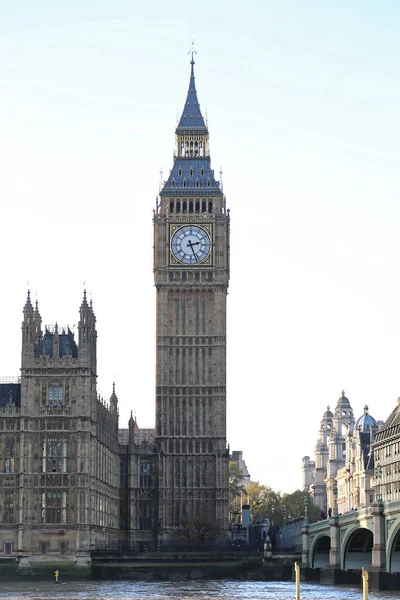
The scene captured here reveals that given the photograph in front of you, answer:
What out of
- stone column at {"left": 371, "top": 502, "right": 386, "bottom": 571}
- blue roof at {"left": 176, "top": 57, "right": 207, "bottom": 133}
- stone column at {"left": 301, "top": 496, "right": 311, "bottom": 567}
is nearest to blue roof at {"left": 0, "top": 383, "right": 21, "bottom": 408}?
stone column at {"left": 301, "top": 496, "right": 311, "bottom": 567}

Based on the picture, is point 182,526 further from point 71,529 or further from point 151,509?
point 71,529

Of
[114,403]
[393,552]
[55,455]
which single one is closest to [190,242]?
[114,403]

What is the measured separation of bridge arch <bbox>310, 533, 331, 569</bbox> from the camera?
15062cm

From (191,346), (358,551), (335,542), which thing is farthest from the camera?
(191,346)

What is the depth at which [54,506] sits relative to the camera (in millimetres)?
140375

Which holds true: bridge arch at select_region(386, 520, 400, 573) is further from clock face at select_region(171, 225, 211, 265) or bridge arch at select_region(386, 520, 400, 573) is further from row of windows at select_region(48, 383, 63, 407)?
clock face at select_region(171, 225, 211, 265)

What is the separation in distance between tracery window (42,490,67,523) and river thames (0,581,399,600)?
28.7ft

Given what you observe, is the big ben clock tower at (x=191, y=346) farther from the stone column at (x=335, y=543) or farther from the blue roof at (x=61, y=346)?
the stone column at (x=335, y=543)

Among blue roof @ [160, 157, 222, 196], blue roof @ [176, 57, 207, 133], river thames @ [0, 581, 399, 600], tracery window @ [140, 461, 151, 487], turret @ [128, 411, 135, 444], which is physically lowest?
river thames @ [0, 581, 399, 600]

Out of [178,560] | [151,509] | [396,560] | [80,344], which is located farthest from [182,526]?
[396,560]

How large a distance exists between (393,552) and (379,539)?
1550mm

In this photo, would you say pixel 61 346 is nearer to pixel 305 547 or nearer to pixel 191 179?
pixel 305 547

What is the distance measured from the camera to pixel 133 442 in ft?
590

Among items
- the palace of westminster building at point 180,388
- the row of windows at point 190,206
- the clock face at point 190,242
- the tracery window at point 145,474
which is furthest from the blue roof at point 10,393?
the row of windows at point 190,206
